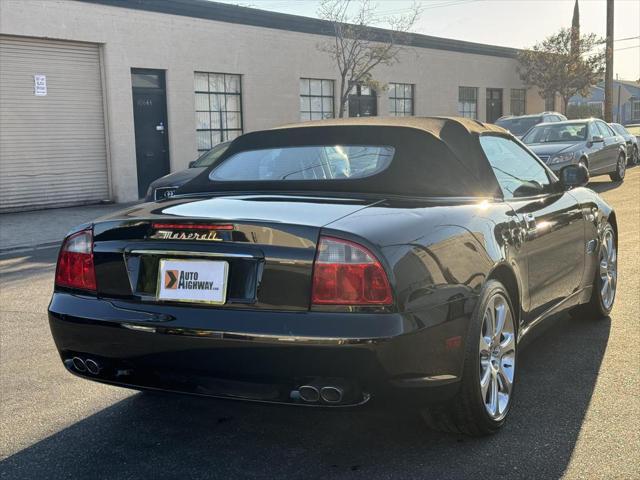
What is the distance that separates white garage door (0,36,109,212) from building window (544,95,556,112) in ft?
81.3

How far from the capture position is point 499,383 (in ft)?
11.8

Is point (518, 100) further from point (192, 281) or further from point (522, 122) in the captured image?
point (192, 281)

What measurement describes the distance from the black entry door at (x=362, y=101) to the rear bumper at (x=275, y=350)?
2071cm

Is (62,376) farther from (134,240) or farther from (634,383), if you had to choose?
(634,383)

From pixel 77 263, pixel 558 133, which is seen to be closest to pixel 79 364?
pixel 77 263

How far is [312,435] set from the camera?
350 centimetres

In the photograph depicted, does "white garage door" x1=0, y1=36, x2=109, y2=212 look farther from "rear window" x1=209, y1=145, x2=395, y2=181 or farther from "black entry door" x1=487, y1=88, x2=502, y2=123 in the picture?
"black entry door" x1=487, y1=88, x2=502, y2=123

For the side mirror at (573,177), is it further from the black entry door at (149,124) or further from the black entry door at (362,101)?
the black entry door at (362,101)

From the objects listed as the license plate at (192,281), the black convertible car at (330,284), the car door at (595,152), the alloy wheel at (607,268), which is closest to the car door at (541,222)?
the black convertible car at (330,284)

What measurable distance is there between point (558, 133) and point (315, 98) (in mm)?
8039

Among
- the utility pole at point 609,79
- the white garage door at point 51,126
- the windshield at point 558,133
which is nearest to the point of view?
the white garage door at point 51,126

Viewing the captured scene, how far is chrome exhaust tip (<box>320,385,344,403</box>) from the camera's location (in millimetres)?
2857

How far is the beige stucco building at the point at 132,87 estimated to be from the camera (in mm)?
14938

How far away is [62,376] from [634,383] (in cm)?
333
